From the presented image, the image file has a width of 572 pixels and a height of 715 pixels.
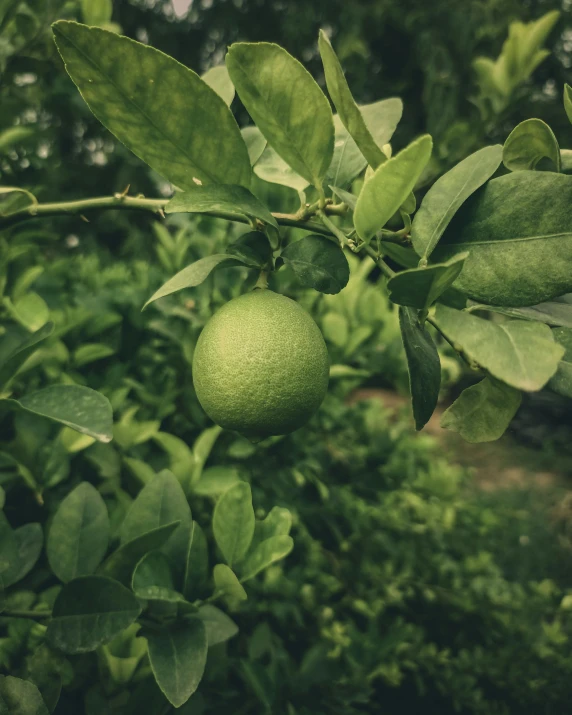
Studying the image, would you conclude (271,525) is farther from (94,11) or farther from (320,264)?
(94,11)

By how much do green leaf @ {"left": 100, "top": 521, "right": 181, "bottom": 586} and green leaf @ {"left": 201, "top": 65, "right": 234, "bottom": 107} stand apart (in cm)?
51

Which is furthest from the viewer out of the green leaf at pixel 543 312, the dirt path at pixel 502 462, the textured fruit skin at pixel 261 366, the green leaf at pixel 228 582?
the dirt path at pixel 502 462

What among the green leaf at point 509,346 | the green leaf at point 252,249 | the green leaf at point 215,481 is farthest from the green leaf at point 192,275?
the green leaf at point 215,481

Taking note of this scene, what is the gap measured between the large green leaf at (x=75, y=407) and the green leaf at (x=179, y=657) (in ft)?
0.89

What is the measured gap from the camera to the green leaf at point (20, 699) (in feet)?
2.11

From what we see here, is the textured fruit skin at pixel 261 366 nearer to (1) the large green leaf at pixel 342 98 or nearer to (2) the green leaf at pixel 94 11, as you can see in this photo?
(1) the large green leaf at pixel 342 98

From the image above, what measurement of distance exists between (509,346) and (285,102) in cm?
29

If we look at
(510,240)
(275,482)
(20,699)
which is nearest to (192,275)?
(510,240)

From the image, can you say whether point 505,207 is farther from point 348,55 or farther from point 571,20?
point 571,20

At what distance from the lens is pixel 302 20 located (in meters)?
5.29

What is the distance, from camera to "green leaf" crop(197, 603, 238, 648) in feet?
2.77

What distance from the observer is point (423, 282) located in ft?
1.54

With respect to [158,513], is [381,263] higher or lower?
higher

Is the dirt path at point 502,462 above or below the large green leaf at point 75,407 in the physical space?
below
